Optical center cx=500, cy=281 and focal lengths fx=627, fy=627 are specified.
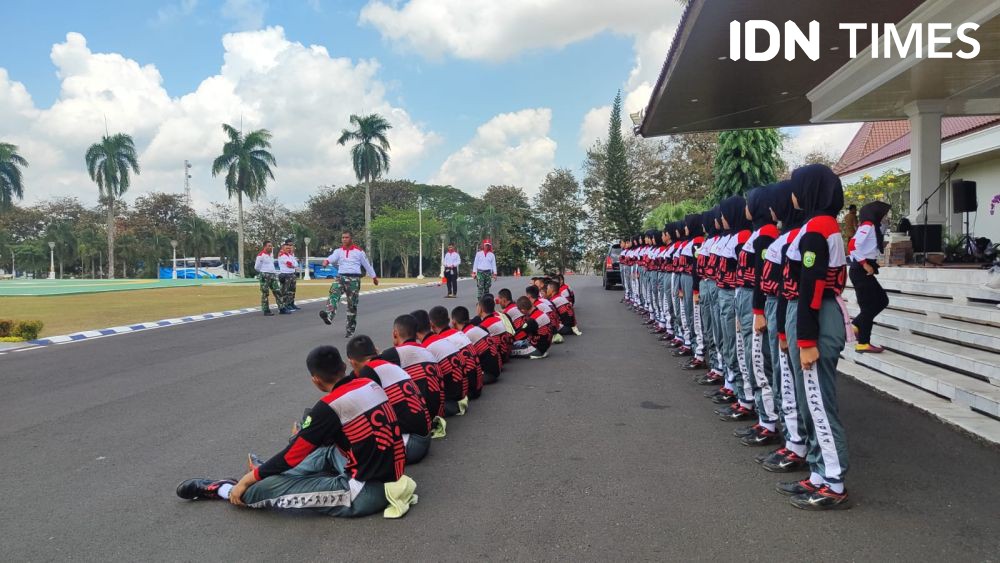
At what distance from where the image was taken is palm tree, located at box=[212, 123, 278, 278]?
4650 centimetres

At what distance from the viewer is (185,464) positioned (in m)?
4.74

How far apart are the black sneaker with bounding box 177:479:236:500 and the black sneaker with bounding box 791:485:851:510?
11.8 feet

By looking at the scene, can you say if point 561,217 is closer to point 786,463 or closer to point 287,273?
point 287,273

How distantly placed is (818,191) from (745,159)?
51.6 feet

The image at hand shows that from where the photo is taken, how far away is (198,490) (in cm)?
405

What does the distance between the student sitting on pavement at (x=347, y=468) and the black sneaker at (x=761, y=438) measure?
2818 millimetres

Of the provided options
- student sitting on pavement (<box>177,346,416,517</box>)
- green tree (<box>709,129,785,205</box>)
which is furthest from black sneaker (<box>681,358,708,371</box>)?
green tree (<box>709,129,785,205</box>)

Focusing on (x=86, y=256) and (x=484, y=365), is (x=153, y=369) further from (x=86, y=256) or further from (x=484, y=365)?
(x=86, y=256)

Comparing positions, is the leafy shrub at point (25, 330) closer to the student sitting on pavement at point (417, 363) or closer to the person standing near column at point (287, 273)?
the person standing near column at point (287, 273)

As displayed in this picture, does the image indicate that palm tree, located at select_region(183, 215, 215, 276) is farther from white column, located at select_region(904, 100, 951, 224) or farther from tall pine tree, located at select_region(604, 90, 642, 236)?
white column, located at select_region(904, 100, 951, 224)

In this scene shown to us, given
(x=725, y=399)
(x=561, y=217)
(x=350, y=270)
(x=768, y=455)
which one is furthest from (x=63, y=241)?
(x=768, y=455)

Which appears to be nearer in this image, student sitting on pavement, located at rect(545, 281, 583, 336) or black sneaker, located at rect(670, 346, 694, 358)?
black sneaker, located at rect(670, 346, 694, 358)

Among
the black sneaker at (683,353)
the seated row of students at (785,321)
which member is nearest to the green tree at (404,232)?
the black sneaker at (683,353)

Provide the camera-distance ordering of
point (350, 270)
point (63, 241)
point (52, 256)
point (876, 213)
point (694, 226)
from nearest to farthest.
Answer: point (876, 213), point (694, 226), point (350, 270), point (52, 256), point (63, 241)
